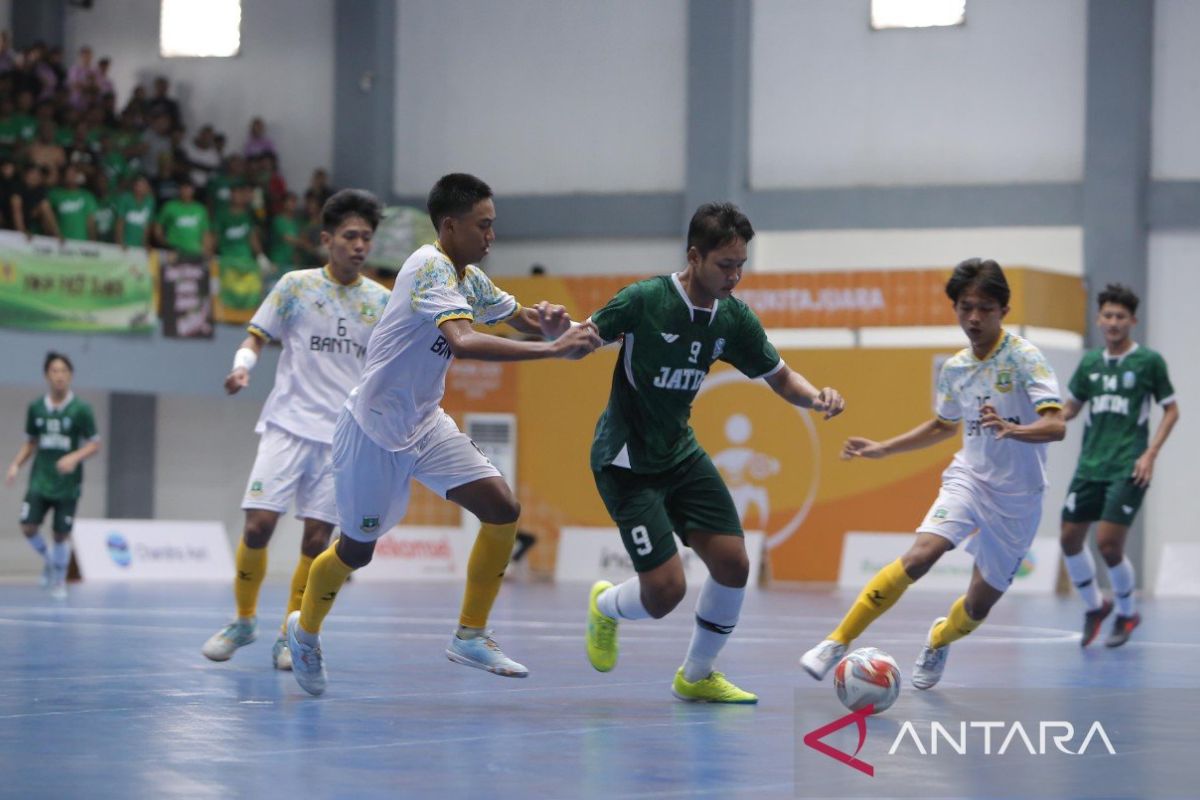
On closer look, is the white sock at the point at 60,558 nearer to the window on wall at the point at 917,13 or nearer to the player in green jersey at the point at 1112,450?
the player in green jersey at the point at 1112,450

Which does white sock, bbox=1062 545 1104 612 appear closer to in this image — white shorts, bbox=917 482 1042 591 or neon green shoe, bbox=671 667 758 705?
white shorts, bbox=917 482 1042 591

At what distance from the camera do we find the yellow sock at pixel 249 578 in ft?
30.0

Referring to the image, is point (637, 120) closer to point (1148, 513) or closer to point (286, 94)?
point (286, 94)

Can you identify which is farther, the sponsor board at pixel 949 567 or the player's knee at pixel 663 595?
the sponsor board at pixel 949 567

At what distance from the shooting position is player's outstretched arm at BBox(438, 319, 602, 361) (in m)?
6.58

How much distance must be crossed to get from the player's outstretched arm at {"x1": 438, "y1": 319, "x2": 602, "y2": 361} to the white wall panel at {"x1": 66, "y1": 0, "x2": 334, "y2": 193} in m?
21.4

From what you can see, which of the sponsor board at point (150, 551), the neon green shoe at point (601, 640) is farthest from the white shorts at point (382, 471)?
the sponsor board at point (150, 551)

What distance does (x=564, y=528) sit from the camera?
23484 mm

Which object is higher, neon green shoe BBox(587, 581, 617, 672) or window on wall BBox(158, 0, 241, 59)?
window on wall BBox(158, 0, 241, 59)

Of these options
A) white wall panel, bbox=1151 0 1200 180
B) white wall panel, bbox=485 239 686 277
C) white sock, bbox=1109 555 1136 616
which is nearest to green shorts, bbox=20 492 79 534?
white wall panel, bbox=485 239 686 277

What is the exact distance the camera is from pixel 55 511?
17.6 m

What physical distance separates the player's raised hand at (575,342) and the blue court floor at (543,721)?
4.67ft

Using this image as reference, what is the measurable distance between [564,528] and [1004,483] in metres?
15.3

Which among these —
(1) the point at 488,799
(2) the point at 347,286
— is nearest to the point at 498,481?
(2) the point at 347,286
